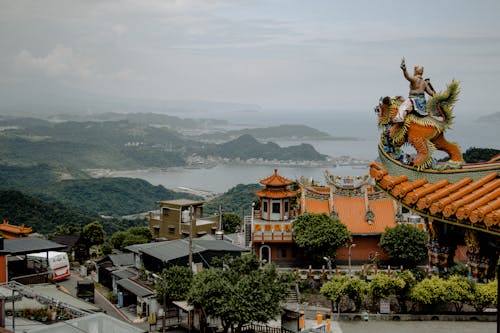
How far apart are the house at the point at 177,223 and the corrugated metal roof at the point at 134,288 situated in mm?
11311

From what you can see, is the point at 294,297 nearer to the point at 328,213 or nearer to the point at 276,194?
the point at 328,213

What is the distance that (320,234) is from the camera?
1217 inches

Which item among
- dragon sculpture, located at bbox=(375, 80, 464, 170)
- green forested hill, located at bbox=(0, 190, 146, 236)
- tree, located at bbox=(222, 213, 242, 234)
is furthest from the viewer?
green forested hill, located at bbox=(0, 190, 146, 236)

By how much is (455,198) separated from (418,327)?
12456 millimetres

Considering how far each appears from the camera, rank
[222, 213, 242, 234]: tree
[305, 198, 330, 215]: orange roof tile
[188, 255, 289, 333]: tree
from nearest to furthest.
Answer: [188, 255, 289, 333]: tree, [305, 198, 330, 215]: orange roof tile, [222, 213, 242, 234]: tree

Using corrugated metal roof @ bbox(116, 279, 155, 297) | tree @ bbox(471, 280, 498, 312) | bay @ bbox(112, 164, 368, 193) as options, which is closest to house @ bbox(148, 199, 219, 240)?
corrugated metal roof @ bbox(116, 279, 155, 297)

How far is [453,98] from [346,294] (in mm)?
12178

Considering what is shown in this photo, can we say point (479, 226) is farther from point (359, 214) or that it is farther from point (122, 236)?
point (122, 236)

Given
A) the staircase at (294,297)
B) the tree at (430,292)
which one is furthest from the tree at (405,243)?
the tree at (430,292)

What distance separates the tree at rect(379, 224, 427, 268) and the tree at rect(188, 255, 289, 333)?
11.1 metres

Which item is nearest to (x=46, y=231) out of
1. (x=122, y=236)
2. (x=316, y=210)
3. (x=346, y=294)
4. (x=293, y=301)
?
(x=122, y=236)

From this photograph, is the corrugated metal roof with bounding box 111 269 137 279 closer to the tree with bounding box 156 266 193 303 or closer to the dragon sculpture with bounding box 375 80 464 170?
the tree with bounding box 156 266 193 303

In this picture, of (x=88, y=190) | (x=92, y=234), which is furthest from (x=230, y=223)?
(x=88, y=190)

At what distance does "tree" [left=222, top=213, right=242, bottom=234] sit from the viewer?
44.5 metres
